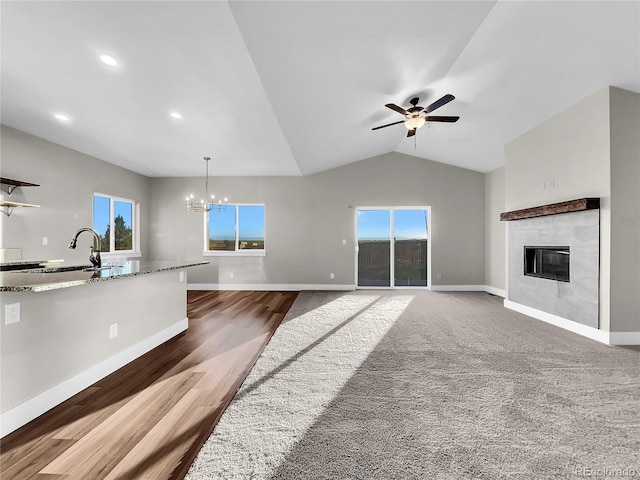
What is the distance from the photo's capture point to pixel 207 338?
3.50 meters

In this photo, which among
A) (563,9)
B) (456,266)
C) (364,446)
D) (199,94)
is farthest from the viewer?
(456,266)

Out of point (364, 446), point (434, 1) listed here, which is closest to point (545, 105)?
point (434, 1)

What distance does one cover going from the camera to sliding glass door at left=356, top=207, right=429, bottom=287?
22.9 ft

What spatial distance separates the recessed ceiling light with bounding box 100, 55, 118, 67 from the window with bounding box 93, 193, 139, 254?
3716mm

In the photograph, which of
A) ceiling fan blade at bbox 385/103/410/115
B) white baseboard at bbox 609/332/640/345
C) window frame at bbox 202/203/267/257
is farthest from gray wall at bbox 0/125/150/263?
white baseboard at bbox 609/332/640/345

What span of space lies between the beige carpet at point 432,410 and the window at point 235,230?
3.85 m

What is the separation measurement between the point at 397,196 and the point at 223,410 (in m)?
5.91

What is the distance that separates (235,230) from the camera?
709 centimetres

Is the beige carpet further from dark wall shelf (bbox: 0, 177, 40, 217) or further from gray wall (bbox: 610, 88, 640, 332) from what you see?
dark wall shelf (bbox: 0, 177, 40, 217)

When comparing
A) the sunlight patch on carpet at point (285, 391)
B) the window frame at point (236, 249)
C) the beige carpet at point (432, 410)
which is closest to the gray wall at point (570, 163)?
the beige carpet at point (432, 410)

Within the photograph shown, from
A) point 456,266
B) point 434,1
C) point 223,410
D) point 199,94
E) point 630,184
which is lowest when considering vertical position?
point 223,410

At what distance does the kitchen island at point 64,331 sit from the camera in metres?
1.78

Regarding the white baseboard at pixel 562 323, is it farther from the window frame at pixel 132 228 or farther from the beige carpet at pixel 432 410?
the window frame at pixel 132 228

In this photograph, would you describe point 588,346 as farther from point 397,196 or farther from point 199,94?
point 199,94
